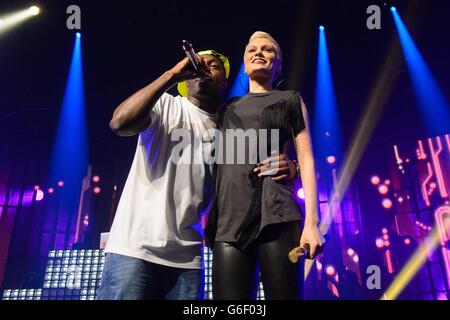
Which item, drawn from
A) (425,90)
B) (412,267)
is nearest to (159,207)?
(425,90)

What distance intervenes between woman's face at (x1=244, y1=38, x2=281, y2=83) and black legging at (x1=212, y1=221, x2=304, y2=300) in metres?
0.71

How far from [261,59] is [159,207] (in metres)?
0.81

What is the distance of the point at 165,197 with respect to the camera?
1.43 m

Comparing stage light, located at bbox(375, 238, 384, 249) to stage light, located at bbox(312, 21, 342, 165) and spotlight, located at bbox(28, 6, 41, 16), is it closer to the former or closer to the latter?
stage light, located at bbox(312, 21, 342, 165)

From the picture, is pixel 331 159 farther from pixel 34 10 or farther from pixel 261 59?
pixel 261 59

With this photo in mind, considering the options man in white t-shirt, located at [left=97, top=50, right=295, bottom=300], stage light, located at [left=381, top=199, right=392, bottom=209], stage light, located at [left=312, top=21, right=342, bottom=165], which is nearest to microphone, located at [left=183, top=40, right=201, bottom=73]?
man in white t-shirt, located at [left=97, top=50, right=295, bottom=300]

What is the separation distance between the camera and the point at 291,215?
1308mm

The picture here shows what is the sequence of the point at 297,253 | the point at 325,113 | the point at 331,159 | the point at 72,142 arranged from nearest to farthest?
the point at 297,253
the point at 72,142
the point at 325,113
the point at 331,159

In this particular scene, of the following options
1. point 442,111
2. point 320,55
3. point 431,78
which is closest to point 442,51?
point 431,78

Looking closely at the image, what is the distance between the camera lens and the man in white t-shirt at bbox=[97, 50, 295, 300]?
1.32m

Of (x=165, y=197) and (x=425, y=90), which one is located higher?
(x=425, y=90)

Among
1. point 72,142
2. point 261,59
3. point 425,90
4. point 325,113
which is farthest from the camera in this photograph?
point 325,113

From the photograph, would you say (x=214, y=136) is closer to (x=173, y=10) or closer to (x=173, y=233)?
(x=173, y=233)

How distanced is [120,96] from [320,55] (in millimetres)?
4087
